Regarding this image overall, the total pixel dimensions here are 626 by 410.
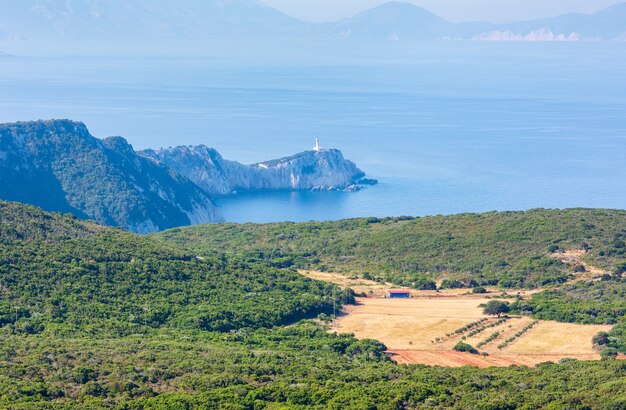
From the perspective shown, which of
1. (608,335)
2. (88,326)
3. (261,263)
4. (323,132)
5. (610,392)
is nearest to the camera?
(610,392)

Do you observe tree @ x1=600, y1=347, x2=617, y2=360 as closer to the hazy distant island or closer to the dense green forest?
the dense green forest

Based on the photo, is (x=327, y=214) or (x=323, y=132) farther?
(x=323, y=132)

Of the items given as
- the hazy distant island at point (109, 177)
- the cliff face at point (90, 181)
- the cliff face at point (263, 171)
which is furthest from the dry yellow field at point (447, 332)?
the cliff face at point (263, 171)

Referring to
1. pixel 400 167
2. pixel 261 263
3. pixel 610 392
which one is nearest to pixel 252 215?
pixel 400 167

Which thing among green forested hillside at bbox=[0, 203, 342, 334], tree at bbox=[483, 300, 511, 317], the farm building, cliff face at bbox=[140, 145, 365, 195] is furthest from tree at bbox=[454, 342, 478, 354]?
cliff face at bbox=[140, 145, 365, 195]

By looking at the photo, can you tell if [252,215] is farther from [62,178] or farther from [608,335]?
[608,335]
